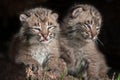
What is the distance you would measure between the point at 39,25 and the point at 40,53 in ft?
1.68

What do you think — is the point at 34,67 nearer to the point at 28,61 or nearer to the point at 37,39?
the point at 28,61

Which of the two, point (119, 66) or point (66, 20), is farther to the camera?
point (119, 66)

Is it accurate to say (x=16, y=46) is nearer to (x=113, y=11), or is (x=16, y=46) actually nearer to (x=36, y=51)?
(x=36, y=51)

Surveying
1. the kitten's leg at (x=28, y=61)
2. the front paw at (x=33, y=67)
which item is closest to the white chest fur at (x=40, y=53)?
the kitten's leg at (x=28, y=61)

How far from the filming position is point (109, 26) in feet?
51.3

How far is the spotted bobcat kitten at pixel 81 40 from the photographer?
34.2 ft

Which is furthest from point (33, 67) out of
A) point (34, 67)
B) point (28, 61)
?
point (28, 61)

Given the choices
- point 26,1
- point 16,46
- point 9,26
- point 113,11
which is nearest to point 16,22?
point 9,26

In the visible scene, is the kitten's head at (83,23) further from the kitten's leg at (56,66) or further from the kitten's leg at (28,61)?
the kitten's leg at (28,61)

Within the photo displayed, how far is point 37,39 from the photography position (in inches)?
396

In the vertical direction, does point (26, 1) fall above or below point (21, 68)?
above

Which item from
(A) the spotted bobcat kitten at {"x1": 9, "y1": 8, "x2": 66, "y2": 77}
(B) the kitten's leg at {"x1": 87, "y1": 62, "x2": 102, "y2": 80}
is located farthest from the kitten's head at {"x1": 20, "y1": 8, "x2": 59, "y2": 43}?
(B) the kitten's leg at {"x1": 87, "y1": 62, "x2": 102, "y2": 80}

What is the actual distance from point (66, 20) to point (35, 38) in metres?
0.81

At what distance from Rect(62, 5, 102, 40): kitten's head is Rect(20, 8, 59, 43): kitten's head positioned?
0.32 m
